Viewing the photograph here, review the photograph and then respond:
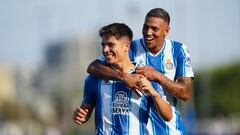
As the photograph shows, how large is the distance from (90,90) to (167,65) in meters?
1.03

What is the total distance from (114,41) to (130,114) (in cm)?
95

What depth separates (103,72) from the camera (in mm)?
11492

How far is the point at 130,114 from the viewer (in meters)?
11.4

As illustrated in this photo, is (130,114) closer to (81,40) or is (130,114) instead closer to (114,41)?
(114,41)

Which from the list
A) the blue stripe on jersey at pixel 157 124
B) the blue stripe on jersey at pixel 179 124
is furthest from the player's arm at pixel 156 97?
the blue stripe on jersey at pixel 179 124

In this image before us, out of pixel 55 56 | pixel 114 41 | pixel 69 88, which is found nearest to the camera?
pixel 114 41

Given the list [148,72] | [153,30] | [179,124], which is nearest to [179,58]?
[153,30]

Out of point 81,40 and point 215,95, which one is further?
→ point 81,40

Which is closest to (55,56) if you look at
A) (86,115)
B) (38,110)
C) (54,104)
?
(54,104)

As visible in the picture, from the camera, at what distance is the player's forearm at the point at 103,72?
1138cm

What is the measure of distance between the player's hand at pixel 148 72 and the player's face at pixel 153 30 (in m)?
0.40

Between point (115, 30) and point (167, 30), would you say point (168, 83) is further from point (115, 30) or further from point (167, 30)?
point (115, 30)

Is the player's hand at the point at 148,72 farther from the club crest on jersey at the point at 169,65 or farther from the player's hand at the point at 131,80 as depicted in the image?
the club crest on jersey at the point at 169,65

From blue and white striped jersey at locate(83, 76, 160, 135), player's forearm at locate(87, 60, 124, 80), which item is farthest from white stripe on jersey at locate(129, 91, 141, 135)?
→ player's forearm at locate(87, 60, 124, 80)
